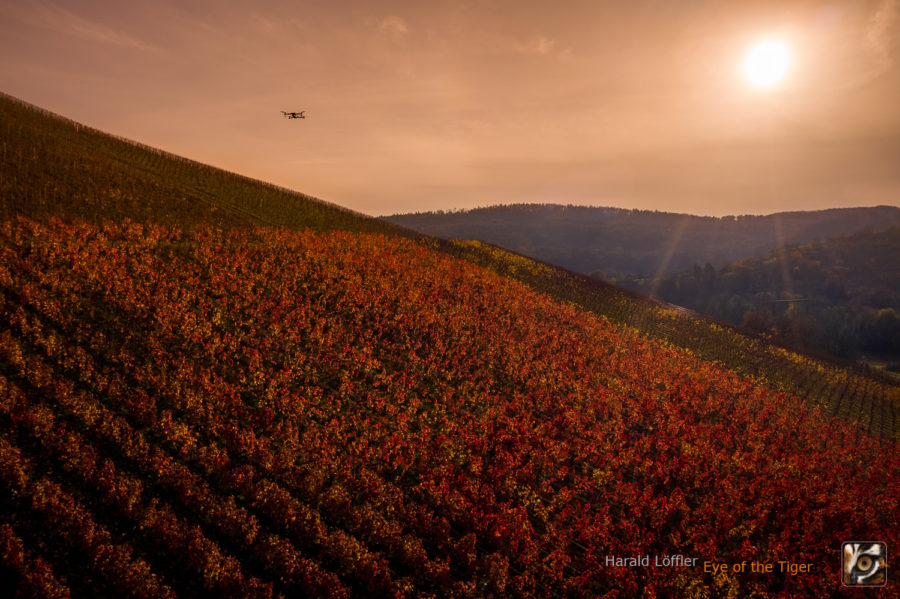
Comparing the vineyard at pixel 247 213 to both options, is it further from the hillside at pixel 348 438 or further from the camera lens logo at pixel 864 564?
the camera lens logo at pixel 864 564

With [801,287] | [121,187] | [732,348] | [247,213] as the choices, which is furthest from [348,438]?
[801,287]

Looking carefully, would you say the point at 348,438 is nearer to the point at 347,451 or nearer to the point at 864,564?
the point at 347,451

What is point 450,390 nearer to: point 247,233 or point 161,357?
point 161,357

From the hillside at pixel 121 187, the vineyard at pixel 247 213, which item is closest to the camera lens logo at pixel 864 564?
the vineyard at pixel 247 213

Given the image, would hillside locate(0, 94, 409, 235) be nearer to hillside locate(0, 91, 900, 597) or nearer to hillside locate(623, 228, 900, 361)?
hillside locate(0, 91, 900, 597)

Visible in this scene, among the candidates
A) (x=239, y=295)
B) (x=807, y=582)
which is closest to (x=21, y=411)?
(x=239, y=295)

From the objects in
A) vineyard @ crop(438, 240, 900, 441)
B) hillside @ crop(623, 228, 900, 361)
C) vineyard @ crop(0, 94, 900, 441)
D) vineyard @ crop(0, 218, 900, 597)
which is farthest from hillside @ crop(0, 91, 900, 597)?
hillside @ crop(623, 228, 900, 361)
